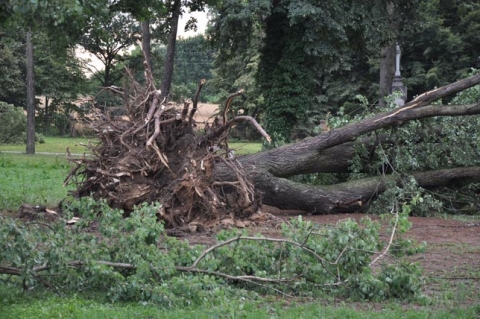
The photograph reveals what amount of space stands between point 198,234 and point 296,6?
44.7ft

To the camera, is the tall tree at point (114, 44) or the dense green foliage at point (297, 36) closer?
the dense green foliage at point (297, 36)

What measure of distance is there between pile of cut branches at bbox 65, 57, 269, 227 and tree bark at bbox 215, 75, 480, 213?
82cm

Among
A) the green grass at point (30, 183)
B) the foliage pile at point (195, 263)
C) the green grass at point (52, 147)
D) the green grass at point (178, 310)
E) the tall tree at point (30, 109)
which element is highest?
the tall tree at point (30, 109)

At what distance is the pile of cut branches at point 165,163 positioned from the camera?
392 inches

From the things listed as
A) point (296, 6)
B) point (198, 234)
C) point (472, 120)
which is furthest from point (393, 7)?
point (198, 234)

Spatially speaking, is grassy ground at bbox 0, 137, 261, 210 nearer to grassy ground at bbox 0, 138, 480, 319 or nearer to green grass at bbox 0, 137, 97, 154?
grassy ground at bbox 0, 138, 480, 319

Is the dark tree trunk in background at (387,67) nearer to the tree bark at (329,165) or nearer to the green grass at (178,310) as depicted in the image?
the tree bark at (329,165)

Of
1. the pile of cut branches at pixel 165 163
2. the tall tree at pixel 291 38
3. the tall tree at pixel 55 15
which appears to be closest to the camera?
A: the tall tree at pixel 55 15

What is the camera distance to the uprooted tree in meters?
10.0

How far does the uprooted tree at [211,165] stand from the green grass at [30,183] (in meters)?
1.70

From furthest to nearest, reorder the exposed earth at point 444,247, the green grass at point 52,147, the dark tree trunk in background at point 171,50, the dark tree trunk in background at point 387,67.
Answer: the dark tree trunk in background at point 387,67, the green grass at point 52,147, the dark tree trunk in background at point 171,50, the exposed earth at point 444,247

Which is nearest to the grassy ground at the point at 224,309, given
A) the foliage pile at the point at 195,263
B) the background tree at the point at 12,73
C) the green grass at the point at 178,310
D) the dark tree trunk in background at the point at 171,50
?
the green grass at the point at 178,310

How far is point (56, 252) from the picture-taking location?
587cm

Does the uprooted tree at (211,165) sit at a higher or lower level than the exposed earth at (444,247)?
higher
